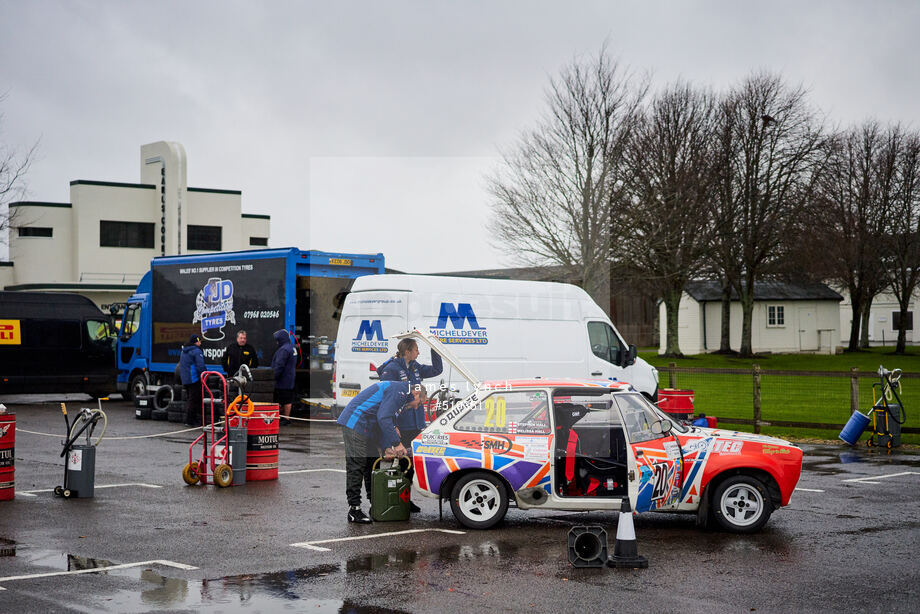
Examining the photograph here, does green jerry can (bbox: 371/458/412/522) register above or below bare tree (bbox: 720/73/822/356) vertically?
below

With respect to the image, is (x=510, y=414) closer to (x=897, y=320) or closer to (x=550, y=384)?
(x=550, y=384)

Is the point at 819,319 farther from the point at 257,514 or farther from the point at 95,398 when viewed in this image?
the point at 257,514

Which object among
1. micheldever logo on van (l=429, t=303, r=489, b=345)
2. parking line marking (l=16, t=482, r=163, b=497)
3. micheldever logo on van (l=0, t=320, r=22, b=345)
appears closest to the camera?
parking line marking (l=16, t=482, r=163, b=497)

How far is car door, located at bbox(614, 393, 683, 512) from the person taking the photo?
10.2 m

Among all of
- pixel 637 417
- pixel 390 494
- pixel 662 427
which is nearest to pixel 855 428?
pixel 662 427

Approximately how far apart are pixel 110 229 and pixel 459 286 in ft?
127

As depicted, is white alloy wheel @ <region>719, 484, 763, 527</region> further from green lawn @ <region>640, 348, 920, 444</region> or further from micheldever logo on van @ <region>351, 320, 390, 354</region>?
green lawn @ <region>640, 348, 920, 444</region>

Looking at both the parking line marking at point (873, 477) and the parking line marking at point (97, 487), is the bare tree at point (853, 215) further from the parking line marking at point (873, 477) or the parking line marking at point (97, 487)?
the parking line marking at point (97, 487)

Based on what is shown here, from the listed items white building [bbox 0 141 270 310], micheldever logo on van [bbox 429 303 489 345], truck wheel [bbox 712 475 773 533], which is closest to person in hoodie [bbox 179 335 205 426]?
micheldever logo on van [bbox 429 303 489 345]

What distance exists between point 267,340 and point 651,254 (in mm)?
27702

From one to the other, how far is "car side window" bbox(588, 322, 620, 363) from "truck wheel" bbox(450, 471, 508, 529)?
11.8 metres

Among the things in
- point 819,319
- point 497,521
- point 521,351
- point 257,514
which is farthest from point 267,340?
point 819,319

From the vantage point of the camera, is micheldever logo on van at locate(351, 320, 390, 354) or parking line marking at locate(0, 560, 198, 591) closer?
parking line marking at locate(0, 560, 198, 591)

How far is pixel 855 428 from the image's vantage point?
18.9m
